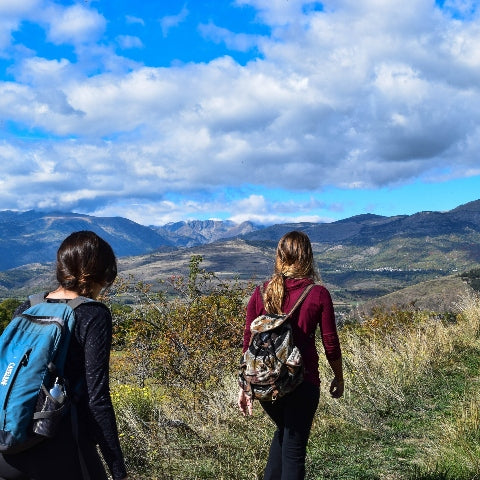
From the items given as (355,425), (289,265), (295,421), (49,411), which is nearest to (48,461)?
(49,411)

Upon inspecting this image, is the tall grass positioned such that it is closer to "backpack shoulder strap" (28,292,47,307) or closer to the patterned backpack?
the patterned backpack

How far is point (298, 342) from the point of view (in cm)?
303

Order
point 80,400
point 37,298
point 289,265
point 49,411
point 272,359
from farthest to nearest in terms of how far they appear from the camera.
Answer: point 289,265 < point 272,359 < point 37,298 < point 80,400 < point 49,411

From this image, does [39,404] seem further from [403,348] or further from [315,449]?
[403,348]

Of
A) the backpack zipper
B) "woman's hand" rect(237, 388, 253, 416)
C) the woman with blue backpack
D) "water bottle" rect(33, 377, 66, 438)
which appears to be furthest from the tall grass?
the backpack zipper

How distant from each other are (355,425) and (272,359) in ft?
9.20

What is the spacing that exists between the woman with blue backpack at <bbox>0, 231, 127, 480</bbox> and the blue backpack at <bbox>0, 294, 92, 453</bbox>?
17mm

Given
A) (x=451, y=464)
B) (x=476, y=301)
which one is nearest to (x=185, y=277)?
(x=476, y=301)

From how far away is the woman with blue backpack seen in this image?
2074 mm

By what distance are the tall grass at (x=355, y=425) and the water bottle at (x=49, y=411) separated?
239cm

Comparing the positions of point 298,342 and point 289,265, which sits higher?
point 289,265

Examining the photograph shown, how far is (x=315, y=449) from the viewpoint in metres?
4.79

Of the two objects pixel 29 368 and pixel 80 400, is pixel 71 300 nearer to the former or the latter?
pixel 29 368

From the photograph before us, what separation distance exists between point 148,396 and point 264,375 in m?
4.38
